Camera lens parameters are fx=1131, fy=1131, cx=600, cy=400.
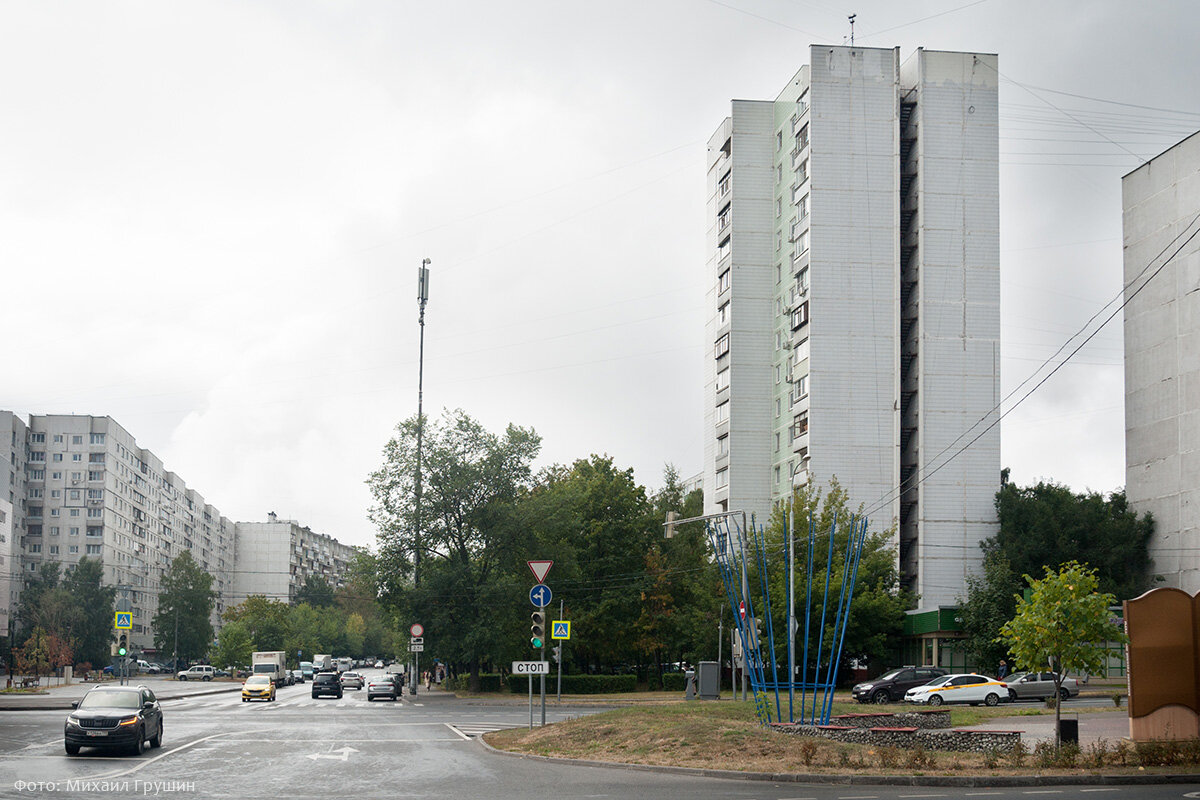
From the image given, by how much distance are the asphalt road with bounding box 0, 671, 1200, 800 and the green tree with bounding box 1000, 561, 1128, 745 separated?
4.66m

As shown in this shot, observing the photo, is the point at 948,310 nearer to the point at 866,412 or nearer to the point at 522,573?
the point at 866,412

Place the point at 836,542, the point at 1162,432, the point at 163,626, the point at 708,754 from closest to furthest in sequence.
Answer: the point at 708,754 → the point at 836,542 → the point at 1162,432 → the point at 163,626

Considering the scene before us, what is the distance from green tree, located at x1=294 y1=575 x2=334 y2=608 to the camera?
619 feet

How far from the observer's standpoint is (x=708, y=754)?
844 inches

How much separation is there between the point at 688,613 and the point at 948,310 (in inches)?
928

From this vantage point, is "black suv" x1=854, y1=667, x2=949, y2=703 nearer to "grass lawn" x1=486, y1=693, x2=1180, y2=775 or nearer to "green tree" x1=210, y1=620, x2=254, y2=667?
"grass lawn" x1=486, y1=693, x2=1180, y2=775

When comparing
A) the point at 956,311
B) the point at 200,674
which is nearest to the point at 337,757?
the point at 956,311

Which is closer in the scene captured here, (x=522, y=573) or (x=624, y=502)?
(x=522, y=573)

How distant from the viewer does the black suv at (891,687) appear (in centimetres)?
4678

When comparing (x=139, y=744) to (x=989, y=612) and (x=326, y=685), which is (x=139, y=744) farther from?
(x=989, y=612)

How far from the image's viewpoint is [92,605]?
386ft

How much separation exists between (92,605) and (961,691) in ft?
326

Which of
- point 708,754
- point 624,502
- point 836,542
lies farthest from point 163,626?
point 708,754

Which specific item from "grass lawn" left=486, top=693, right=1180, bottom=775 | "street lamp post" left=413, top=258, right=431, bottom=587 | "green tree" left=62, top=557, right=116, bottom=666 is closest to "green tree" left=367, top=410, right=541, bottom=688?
"street lamp post" left=413, top=258, right=431, bottom=587
